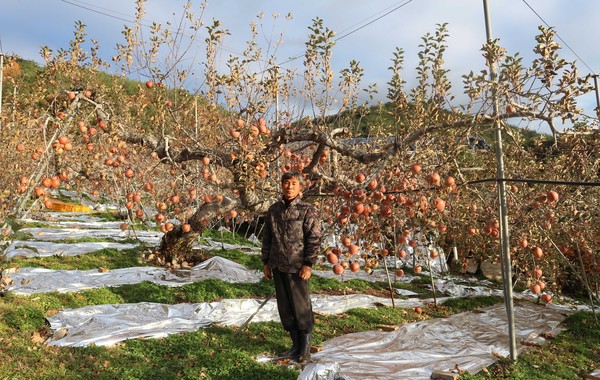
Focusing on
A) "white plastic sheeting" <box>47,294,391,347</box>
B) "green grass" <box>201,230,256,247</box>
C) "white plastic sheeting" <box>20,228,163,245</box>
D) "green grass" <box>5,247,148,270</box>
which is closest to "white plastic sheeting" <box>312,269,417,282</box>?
"white plastic sheeting" <box>47,294,391,347</box>

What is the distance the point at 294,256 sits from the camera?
3.99 meters

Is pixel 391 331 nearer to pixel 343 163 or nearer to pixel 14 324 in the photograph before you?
pixel 343 163

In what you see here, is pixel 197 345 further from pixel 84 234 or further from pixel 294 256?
pixel 84 234

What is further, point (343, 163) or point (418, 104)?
point (343, 163)

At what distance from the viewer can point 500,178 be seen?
13.6 ft

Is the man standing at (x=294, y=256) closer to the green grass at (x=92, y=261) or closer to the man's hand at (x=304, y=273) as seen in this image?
the man's hand at (x=304, y=273)

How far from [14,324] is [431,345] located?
4319mm

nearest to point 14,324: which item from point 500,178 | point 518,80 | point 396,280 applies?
point 500,178

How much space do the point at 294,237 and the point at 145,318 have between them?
92.4 inches

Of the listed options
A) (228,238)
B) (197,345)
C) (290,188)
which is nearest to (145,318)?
(197,345)

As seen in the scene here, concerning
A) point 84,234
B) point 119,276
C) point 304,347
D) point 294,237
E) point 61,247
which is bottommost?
point 304,347

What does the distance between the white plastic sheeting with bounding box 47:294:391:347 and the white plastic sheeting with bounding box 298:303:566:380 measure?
1.17 m

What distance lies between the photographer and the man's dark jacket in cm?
399

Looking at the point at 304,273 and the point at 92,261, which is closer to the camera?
the point at 304,273
